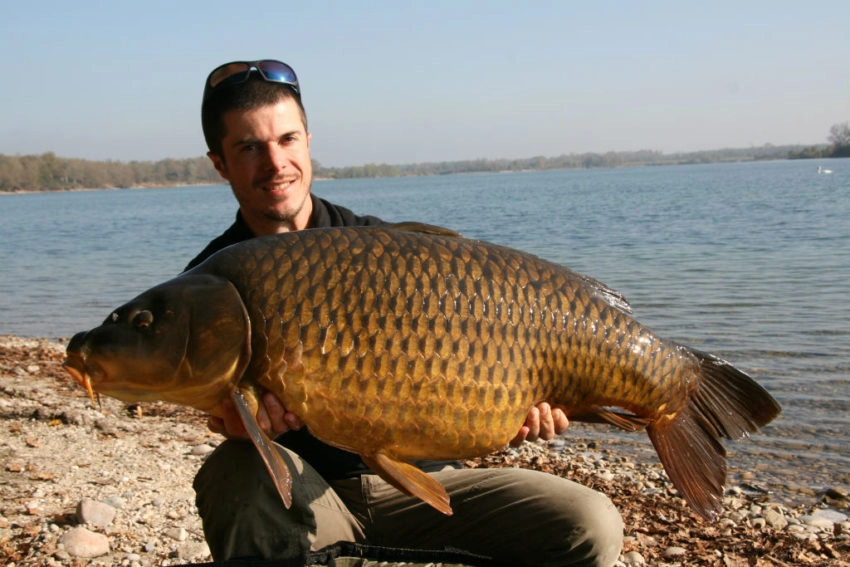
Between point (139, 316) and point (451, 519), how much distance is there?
1173 millimetres

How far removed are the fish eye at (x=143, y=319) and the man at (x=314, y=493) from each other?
0.31m

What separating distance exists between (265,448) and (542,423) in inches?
31.0

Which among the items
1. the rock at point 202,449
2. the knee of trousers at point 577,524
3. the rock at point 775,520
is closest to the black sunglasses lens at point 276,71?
the knee of trousers at point 577,524

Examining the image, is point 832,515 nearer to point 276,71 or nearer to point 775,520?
point 775,520

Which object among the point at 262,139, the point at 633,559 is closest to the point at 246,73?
the point at 262,139

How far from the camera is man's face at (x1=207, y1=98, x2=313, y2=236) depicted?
119 inches

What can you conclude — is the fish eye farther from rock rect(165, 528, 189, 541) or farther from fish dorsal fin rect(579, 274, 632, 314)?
rock rect(165, 528, 189, 541)

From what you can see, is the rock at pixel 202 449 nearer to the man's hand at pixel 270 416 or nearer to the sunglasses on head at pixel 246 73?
the sunglasses on head at pixel 246 73

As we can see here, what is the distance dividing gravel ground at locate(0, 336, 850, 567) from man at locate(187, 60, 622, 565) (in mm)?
787

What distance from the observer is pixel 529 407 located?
2270 mm

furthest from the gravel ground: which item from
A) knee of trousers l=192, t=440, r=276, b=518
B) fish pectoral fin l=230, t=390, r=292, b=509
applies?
fish pectoral fin l=230, t=390, r=292, b=509

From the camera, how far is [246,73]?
308cm

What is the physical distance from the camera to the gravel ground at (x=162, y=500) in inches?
123

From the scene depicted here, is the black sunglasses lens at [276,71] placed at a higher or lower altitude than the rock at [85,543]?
higher
